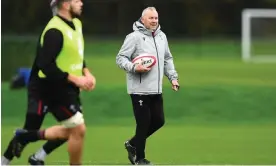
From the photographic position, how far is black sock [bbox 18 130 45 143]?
33.7 feet

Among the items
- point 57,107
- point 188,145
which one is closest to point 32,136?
point 57,107

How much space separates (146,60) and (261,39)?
109ft

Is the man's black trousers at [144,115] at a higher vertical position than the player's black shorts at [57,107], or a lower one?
lower

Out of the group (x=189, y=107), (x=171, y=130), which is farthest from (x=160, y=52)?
(x=189, y=107)

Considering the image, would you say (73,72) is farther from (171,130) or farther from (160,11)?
(160,11)

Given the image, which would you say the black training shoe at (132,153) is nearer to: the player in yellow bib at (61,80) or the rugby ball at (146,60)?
the rugby ball at (146,60)

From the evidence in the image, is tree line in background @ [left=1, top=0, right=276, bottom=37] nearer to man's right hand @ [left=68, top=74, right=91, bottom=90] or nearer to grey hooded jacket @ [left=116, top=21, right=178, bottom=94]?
grey hooded jacket @ [left=116, top=21, right=178, bottom=94]

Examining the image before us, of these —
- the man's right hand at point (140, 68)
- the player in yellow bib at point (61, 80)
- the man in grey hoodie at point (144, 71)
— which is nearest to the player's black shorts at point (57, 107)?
the player in yellow bib at point (61, 80)

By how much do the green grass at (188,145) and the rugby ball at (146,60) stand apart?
66.3 inches

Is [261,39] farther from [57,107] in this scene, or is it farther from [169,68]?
[57,107]

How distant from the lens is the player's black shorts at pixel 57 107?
10008 mm

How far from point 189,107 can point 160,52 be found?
10.7 metres

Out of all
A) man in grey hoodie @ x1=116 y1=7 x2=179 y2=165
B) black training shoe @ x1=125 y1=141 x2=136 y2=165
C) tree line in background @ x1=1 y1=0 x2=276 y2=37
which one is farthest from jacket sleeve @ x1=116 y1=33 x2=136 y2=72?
tree line in background @ x1=1 y1=0 x2=276 y2=37

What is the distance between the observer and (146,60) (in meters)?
11.8
